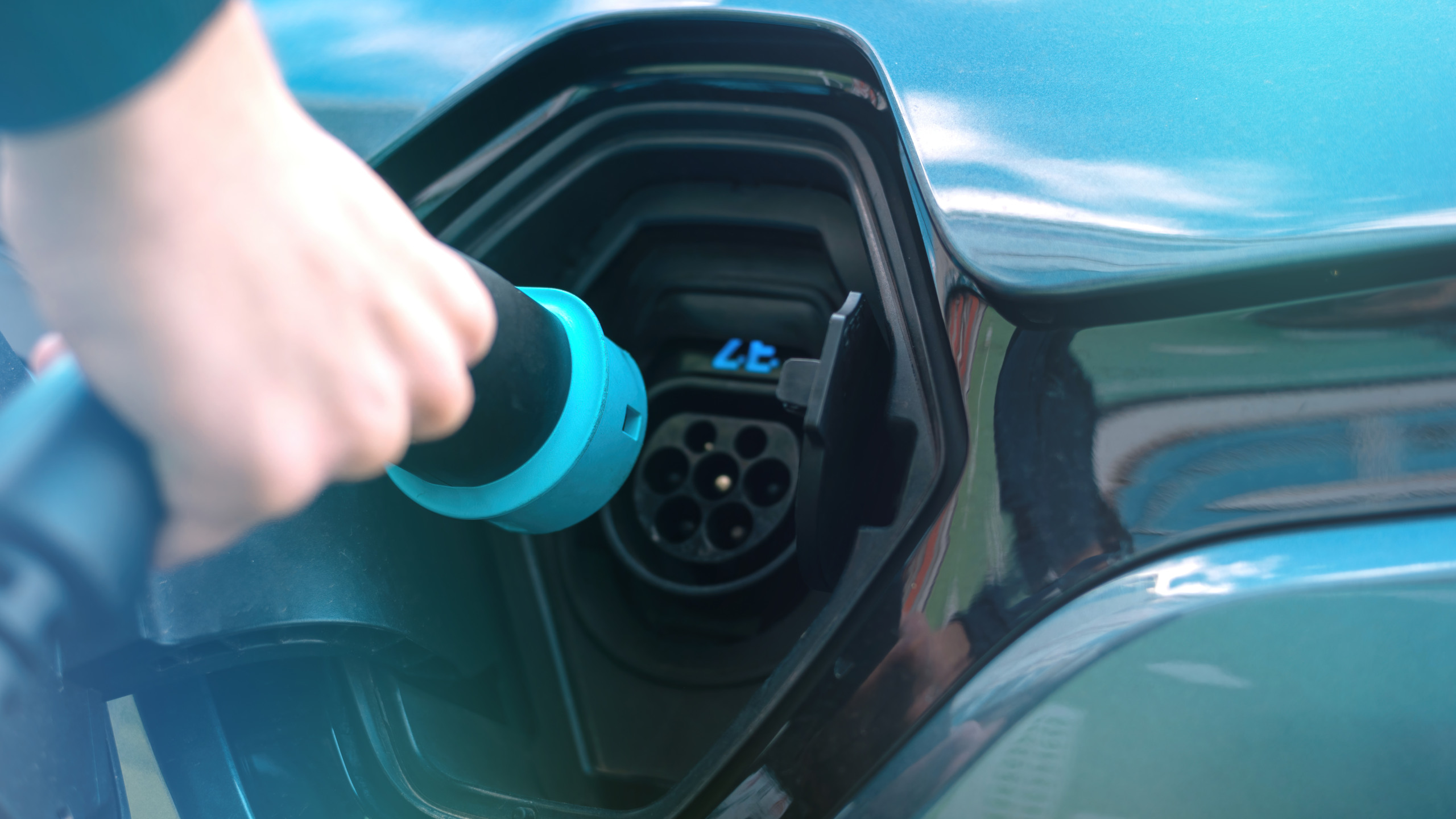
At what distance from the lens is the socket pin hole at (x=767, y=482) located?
88 centimetres

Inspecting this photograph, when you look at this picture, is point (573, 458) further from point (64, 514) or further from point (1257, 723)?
point (1257, 723)

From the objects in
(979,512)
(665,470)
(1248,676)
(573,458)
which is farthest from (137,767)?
(1248,676)

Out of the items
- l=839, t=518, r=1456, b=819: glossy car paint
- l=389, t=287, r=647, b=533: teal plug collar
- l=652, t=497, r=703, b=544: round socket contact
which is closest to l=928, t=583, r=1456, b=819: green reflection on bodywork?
l=839, t=518, r=1456, b=819: glossy car paint

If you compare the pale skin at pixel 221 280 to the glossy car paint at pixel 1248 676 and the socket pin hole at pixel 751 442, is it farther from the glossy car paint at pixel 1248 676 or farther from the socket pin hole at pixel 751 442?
the socket pin hole at pixel 751 442

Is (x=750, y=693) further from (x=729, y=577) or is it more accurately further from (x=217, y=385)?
(x=217, y=385)

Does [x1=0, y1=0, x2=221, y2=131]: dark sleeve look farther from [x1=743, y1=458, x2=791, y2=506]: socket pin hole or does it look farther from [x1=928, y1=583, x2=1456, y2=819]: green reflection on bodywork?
[x1=743, y1=458, x2=791, y2=506]: socket pin hole

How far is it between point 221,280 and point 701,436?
0.68 m

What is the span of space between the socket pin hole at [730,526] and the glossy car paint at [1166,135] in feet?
1.28

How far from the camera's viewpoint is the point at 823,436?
60 centimetres

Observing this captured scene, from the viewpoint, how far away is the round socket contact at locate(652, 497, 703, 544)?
2.93 feet

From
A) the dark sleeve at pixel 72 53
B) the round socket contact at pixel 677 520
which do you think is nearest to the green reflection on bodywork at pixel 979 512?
the round socket contact at pixel 677 520

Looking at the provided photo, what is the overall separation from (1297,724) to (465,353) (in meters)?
0.50

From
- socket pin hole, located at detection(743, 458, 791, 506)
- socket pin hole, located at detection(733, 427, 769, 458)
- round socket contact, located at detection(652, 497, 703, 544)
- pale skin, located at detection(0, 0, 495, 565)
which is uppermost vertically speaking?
pale skin, located at detection(0, 0, 495, 565)

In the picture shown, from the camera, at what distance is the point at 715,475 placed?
91 centimetres
